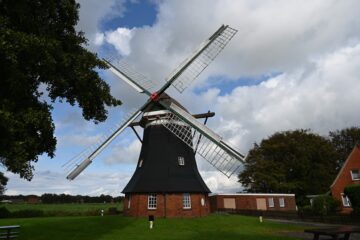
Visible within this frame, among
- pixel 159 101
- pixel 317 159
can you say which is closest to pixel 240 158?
pixel 159 101

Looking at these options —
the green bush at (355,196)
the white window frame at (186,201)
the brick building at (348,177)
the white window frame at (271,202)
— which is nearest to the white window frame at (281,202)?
the white window frame at (271,202)

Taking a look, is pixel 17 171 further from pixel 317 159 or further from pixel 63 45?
pixel 317 159

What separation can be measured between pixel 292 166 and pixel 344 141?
1445 centimetres

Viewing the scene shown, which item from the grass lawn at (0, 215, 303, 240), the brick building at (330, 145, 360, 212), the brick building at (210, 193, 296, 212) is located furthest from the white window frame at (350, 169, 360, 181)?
the grass lawn at (0, 215, 303, 240)

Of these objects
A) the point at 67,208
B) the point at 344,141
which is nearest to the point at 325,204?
the point at 344,141

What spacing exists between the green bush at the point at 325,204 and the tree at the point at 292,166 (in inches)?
538

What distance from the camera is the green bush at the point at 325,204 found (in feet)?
120

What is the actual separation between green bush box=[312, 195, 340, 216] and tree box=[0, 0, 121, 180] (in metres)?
30.3

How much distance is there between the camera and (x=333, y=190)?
39406 millimetres

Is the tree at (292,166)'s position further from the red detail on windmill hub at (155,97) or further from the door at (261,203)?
the red detail on windmill hub at (155,97)

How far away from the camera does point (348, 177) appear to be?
38.5 m

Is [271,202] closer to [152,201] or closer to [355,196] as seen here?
[355,196]

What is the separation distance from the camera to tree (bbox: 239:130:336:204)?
52156 mm

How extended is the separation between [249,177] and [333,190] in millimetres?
17205
